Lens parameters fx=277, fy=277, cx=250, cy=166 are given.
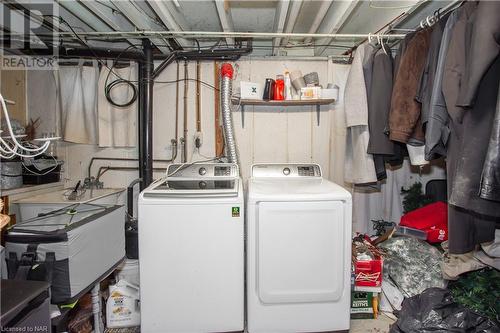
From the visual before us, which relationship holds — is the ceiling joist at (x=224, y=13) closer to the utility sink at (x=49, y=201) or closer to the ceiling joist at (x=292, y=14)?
the ceiling joist at (x=292, y=14)

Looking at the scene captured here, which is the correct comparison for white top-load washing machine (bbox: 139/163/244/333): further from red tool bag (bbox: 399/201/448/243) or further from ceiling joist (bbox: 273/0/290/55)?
red tool bag (bbox: 399/201/448/243)

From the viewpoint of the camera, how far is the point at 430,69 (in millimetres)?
1732

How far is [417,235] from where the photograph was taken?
8.02 ft

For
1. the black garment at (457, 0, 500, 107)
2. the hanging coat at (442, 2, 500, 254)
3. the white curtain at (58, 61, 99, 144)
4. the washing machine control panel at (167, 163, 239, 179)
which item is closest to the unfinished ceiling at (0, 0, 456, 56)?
the white curtain at (58, 61, 99, 144)

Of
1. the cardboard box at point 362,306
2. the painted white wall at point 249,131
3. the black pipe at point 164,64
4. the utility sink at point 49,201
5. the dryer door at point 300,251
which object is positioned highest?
the black pipe at point 164,64

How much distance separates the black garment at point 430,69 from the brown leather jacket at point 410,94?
0.19 ft

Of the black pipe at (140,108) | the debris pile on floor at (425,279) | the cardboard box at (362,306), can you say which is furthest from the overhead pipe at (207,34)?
the cardboard box at (362,306)

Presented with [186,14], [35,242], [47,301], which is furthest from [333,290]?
[186,14]

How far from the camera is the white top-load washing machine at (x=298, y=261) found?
1.91 meters

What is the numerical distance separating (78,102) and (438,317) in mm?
3517

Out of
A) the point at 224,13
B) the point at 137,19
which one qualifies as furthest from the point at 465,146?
the point at 137,19

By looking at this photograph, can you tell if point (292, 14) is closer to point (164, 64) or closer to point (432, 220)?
point (164, 64)

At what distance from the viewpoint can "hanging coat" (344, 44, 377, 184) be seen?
2277mm

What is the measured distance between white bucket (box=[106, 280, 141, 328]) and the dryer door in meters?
1.01
